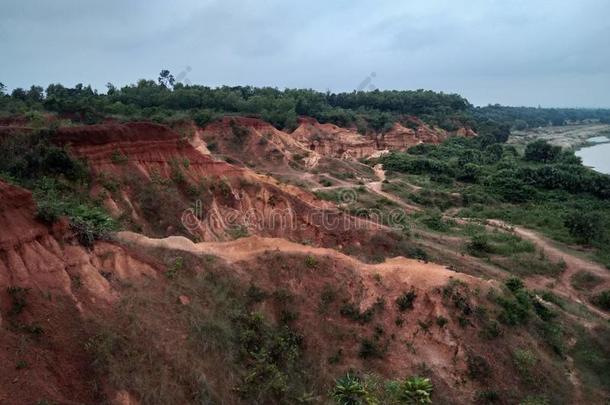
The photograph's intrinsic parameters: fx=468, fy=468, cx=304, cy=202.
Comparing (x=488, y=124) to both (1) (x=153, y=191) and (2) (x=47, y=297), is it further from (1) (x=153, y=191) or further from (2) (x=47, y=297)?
(2) (x=47, y=297)

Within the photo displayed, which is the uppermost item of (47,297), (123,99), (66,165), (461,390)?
(123,99)

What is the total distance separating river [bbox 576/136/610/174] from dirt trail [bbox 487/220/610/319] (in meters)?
49.2

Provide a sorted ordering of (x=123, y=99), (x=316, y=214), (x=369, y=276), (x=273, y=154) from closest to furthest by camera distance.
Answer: (x=369, y=276) → (x=316, y=214) → (x=273, y=154) → (x=123, y=99)

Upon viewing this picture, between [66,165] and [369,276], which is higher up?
[66,165]

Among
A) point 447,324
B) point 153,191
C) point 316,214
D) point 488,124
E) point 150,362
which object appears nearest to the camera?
→ point 150,362

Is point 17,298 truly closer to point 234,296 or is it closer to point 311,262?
point 234,296

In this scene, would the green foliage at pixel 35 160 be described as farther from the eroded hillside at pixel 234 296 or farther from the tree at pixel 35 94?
the tree at pixel 35 94

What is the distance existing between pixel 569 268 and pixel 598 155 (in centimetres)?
8075

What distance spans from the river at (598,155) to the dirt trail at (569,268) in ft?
161

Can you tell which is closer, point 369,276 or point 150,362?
point 150,362

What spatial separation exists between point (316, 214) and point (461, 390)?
44.1 ft

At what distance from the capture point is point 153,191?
21812 millimetres

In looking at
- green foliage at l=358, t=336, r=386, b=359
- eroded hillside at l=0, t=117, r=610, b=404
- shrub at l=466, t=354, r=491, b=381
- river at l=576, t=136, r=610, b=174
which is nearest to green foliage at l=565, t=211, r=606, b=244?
eroded hillside at l=0, t=117, r=610, b=404

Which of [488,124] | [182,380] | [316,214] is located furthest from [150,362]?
[488,124]
